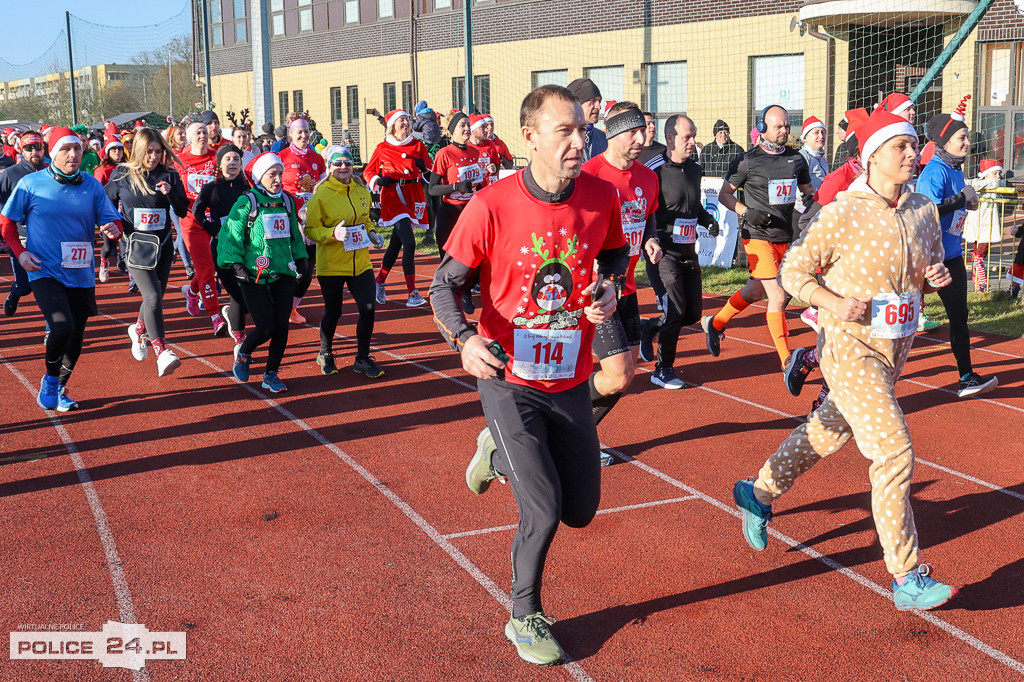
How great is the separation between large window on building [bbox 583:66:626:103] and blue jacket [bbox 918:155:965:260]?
60.4ft

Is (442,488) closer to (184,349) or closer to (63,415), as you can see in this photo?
(63,415)

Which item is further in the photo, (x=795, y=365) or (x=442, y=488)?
(x=795, y=365)

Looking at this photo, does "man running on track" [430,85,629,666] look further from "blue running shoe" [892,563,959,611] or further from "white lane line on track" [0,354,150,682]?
"white lane line on track" [0,354,150,682]

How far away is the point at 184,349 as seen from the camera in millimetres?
10352

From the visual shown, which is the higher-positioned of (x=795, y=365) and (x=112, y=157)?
(x=112, y=157)

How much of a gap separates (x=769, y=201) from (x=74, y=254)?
5.71 meters

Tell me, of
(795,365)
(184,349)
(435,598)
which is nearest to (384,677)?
(435,598)

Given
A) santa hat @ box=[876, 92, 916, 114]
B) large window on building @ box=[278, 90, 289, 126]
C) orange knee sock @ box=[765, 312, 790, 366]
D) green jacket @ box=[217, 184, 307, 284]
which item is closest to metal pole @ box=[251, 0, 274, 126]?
green jacket @ box=[217, 184, 307, 284]

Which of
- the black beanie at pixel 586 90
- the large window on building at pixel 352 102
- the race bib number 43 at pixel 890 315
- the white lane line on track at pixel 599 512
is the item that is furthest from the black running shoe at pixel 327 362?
the large window on building at pixel 352 102

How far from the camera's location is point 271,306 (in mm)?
8219

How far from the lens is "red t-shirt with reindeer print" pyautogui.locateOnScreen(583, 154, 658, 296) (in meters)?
6.65

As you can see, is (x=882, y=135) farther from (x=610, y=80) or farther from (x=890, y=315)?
(x=610, y=80)

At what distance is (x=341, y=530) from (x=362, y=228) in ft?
12.3
